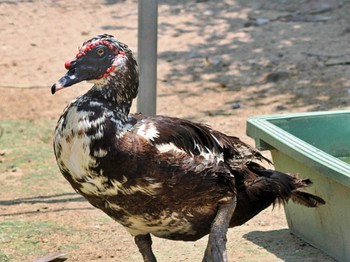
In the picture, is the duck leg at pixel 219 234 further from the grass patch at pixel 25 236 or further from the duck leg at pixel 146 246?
the grass patch at pixel 25 236

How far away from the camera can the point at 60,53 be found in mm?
11008

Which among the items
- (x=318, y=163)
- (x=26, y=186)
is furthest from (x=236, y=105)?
(x=318, y=163)

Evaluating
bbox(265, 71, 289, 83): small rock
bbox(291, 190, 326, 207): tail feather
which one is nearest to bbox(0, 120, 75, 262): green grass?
bbox(291, 190, 326, 207): tail feather

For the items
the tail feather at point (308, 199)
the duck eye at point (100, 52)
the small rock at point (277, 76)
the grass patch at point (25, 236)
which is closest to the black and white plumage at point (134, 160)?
the duck eye at point (100, 52)

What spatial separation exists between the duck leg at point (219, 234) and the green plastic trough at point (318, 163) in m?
0.72

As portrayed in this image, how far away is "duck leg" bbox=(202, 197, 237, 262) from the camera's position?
187 inches

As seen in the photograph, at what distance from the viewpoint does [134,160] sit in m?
4.45

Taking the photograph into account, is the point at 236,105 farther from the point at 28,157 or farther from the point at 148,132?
the point at 148,132

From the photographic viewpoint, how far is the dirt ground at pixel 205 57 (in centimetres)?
920

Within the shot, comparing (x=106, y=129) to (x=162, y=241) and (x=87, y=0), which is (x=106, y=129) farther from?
(x=87, y=0)

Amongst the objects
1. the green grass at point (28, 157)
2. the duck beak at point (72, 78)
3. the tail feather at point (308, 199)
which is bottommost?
the green grass at point (28, 157)

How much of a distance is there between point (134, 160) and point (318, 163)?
1.35 meters

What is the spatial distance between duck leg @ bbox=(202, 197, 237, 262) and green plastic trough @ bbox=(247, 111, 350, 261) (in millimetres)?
719

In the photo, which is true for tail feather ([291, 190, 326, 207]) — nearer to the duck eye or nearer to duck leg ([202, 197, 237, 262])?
duck leg ([202, 197, 237, 262])
